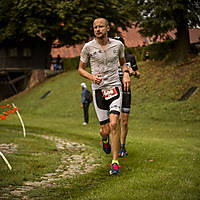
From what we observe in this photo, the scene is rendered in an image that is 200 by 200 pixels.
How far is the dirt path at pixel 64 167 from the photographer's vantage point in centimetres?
505

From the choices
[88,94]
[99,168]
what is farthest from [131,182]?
[88,94]

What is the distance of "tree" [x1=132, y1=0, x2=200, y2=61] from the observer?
88.7 feet

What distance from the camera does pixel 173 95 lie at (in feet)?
78.6

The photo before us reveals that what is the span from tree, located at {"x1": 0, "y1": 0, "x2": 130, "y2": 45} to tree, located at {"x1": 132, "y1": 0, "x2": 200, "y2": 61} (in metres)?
4.73

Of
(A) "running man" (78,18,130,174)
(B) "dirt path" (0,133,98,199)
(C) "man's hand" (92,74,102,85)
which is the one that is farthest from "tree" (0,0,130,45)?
(C) "man's hand" (92,74,102,85)

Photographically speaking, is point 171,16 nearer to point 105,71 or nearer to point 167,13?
point 167,13

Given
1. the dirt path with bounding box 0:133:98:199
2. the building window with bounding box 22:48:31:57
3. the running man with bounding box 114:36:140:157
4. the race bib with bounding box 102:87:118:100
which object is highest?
the building window with bounding box 22:48:31:57

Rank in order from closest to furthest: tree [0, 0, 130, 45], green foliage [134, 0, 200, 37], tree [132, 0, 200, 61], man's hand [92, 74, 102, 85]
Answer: man's hand [92, 74, 102, 85] → green foliage [134, 0, 200, 37] → tree [132, 0, 200, 61] → tree [0, 0, 130, 45]

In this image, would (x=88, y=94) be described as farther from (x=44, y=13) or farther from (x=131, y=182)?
(x=44, y=13)

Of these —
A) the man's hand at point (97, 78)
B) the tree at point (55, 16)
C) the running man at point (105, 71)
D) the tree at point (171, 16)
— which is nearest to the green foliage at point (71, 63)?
the tree at point (55, 16)

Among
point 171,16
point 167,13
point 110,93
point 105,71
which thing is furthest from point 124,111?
point 167,13

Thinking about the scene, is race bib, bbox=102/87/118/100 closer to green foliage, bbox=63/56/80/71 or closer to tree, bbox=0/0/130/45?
tree, bbox=0/0/130/45

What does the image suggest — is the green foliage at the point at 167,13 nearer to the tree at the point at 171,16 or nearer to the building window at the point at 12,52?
the tree at the point at 171,16

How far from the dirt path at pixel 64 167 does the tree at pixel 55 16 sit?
24.5 m
